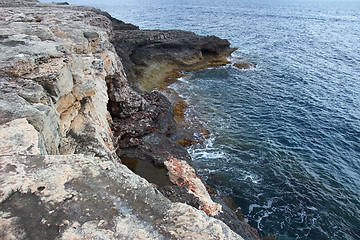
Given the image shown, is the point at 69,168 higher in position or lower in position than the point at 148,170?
higher

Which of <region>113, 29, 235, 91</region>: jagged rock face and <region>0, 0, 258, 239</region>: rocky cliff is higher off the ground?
<region>0, 0, 258, 239</region>: rocky cliff

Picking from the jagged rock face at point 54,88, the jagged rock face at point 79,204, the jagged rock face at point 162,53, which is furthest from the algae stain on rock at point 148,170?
the jagged rock face at point 162,53

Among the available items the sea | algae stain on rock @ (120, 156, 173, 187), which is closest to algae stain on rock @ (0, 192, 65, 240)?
algae stain on rock @ (120, 156, 173, 187)

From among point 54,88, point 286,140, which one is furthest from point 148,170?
point 286,140

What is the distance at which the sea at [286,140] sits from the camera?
18469 mm

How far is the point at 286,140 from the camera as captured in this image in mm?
26781

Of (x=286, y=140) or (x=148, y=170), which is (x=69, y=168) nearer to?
(x=148, y=170)

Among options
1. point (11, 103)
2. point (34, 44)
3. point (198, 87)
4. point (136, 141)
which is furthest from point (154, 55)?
point (11, 103)

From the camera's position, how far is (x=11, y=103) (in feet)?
24.0

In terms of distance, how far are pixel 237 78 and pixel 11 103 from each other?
41.2 m

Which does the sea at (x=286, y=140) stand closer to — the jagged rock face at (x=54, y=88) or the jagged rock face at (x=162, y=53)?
the jagged rock face at (x=162, y=53)

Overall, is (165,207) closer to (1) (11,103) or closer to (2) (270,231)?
(1) (11,103)

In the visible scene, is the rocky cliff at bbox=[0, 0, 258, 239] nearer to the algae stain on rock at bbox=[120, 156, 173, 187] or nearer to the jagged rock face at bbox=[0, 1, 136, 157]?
the jagged rock face at bbox=[0, 1, 136, 157]

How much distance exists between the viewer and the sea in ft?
60.6
